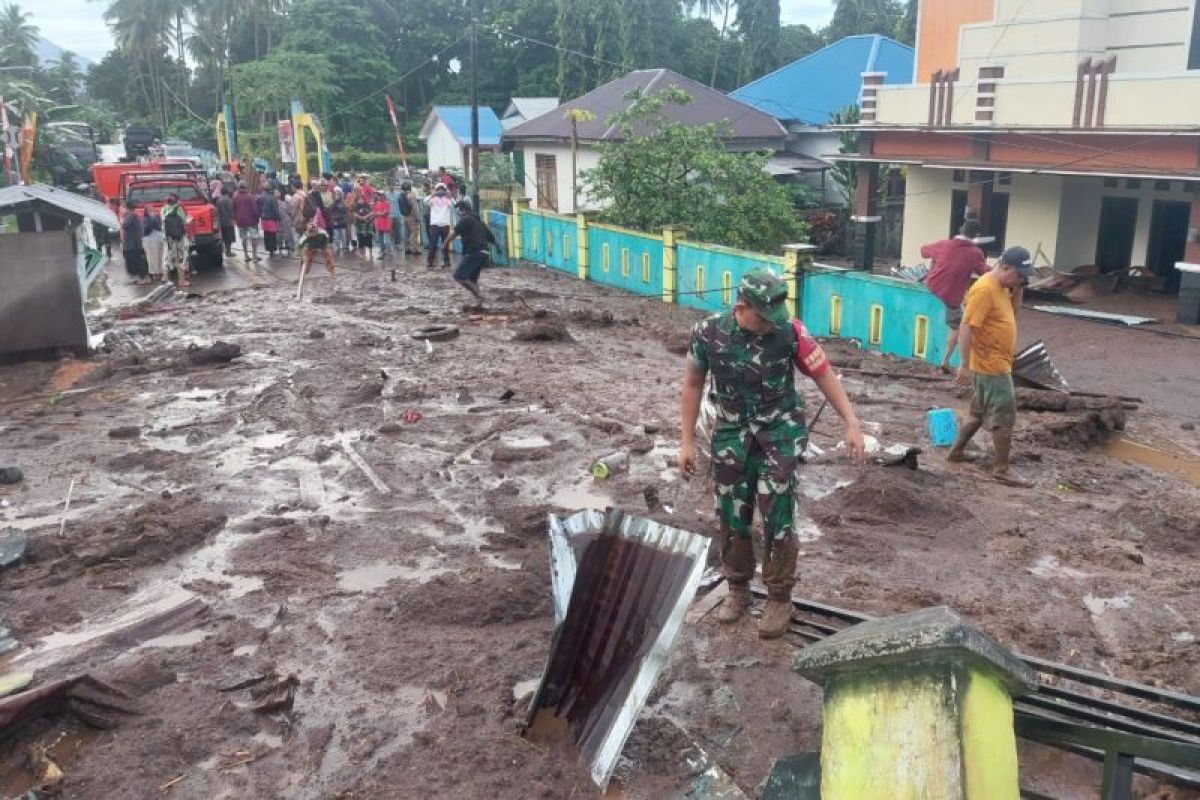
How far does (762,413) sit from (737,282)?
33.2ft

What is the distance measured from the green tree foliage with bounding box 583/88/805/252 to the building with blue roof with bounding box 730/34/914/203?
10224mm

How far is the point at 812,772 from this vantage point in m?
2.77

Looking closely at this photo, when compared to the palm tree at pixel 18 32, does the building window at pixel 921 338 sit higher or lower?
lower

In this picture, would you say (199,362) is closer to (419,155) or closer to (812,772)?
(812,772)

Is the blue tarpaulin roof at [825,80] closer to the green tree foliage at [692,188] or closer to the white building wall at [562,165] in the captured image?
the white building wall at [562,165]

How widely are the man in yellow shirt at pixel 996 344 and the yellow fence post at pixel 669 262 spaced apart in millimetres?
8660

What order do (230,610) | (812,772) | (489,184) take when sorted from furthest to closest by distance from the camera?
(489,184)
(230,610)
(812,772)

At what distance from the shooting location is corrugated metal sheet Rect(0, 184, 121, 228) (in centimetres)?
1291

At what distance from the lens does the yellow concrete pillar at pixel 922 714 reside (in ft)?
7.47

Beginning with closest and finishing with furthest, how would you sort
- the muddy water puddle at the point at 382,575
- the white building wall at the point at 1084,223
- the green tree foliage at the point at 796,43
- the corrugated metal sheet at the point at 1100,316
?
1. the muddy water puddle at the point at 382,575
2. the corrugated metal sheet at the point at 1100,316
3. the white building wall at the point at 1084,223
4. the green tree foliage at the point at 796,43

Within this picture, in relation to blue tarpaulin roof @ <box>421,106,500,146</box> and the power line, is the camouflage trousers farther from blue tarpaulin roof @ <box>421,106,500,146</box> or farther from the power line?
the power line

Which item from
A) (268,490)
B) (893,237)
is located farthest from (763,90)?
(268,490)

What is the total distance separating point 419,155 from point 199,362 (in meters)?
42.6

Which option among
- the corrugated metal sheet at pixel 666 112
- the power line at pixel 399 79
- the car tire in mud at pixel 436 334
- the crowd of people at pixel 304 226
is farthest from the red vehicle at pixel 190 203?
the power line at pixel 399 79
